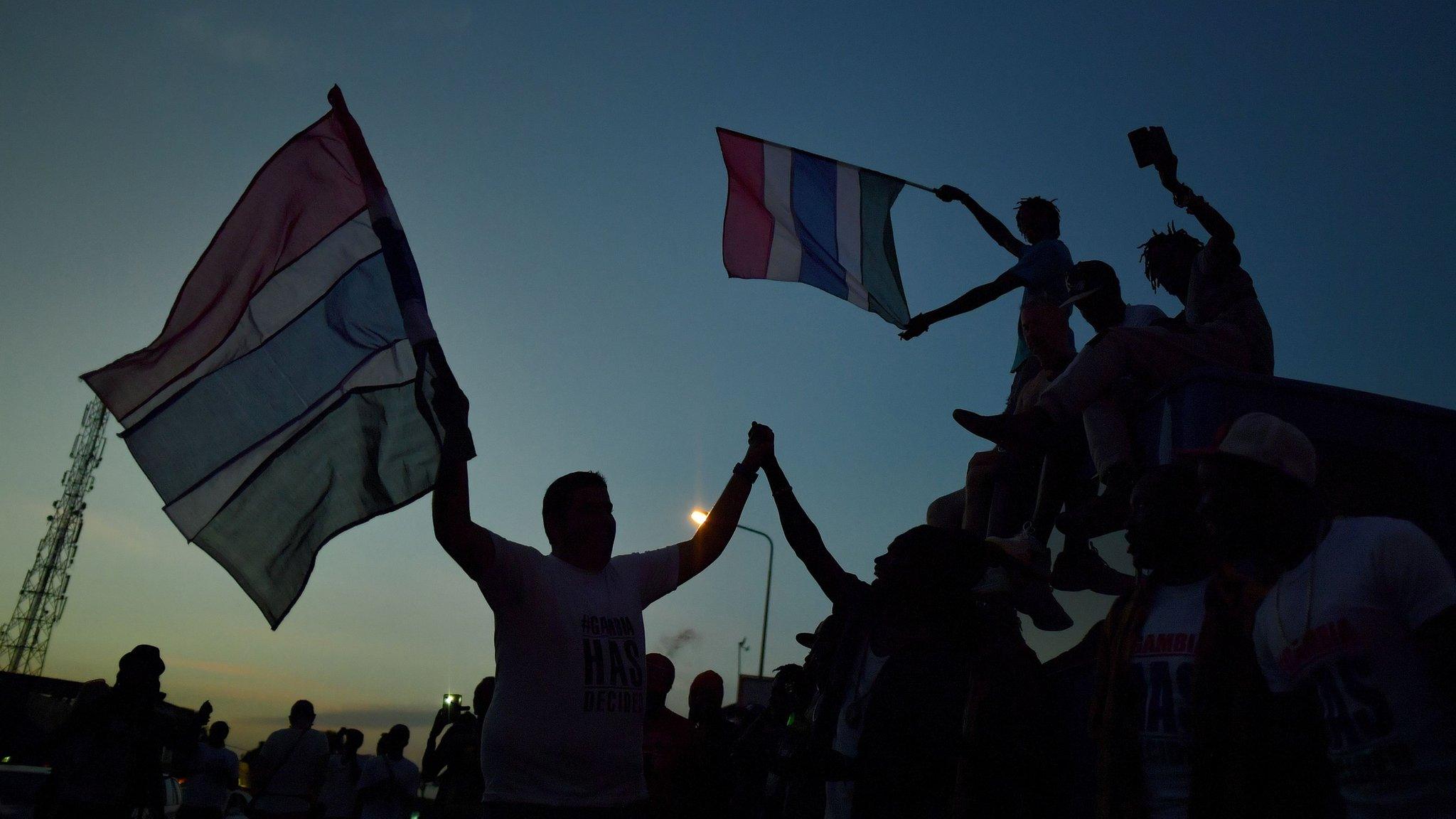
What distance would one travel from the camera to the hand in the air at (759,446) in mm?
4523

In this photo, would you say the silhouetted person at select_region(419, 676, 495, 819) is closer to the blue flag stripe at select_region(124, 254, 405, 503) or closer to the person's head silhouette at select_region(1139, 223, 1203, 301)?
the blue flag stripe at select_region(124, 254, 405, 503)

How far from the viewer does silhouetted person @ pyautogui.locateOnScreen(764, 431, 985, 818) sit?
130 inches

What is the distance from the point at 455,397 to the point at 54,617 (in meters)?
88.7

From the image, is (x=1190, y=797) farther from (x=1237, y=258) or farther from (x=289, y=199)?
(x=289, y=199)

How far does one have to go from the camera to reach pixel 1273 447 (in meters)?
2.79

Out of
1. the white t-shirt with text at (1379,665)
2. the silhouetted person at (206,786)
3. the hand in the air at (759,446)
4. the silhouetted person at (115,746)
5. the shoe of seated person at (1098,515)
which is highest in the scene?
the hand in the air at (759,446)

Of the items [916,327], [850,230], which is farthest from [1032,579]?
[850,230]

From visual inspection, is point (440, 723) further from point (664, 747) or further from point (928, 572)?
point (928, 572)

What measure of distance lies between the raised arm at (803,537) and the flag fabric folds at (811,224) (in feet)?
10.2


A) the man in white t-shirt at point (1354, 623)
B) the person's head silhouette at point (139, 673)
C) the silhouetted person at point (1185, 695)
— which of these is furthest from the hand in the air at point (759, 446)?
the person's head silhouette at point (139, 673)

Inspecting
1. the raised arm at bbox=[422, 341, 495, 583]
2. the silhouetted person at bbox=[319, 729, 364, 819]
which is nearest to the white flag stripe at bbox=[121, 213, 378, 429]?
the raised arm at bbox=[422, 341, 495, 583]

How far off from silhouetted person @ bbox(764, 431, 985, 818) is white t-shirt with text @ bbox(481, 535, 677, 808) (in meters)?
0.69

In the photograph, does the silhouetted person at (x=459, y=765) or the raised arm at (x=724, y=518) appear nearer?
the raised arm at (x=724, y=518)

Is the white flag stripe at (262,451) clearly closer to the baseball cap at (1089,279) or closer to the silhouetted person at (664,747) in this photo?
the silhouetted person at (664,747)
